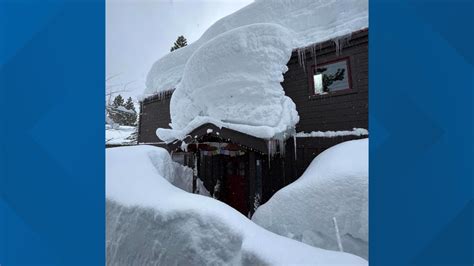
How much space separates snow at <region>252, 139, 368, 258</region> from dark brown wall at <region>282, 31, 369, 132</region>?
80.3 inches

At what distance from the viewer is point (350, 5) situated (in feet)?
23.8

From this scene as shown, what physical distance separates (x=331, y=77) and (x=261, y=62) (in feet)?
6.86

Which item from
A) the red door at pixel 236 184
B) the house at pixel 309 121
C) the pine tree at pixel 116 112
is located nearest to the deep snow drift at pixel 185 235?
the house at pixel 309 121

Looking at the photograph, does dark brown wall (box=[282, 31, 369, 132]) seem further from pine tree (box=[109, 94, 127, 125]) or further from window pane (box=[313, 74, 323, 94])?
pine tree (box=[109, 94, 127, 125])

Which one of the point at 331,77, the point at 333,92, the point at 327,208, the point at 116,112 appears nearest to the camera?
the point at 327,208

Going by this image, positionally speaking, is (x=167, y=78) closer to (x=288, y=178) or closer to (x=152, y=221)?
(x=288, y=178)

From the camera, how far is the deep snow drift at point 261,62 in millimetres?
7145

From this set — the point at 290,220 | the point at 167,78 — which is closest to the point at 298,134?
the point at 290,220

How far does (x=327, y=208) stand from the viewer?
421cm

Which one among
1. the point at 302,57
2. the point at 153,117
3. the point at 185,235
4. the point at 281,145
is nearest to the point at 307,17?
the point at 302,57

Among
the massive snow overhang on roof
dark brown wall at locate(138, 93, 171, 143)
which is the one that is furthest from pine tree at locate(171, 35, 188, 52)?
the massive snow overhang on roof

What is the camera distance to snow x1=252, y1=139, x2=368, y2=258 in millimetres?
3982

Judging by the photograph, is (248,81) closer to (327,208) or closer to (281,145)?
(281,145)

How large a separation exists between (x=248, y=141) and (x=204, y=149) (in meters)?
2.16
